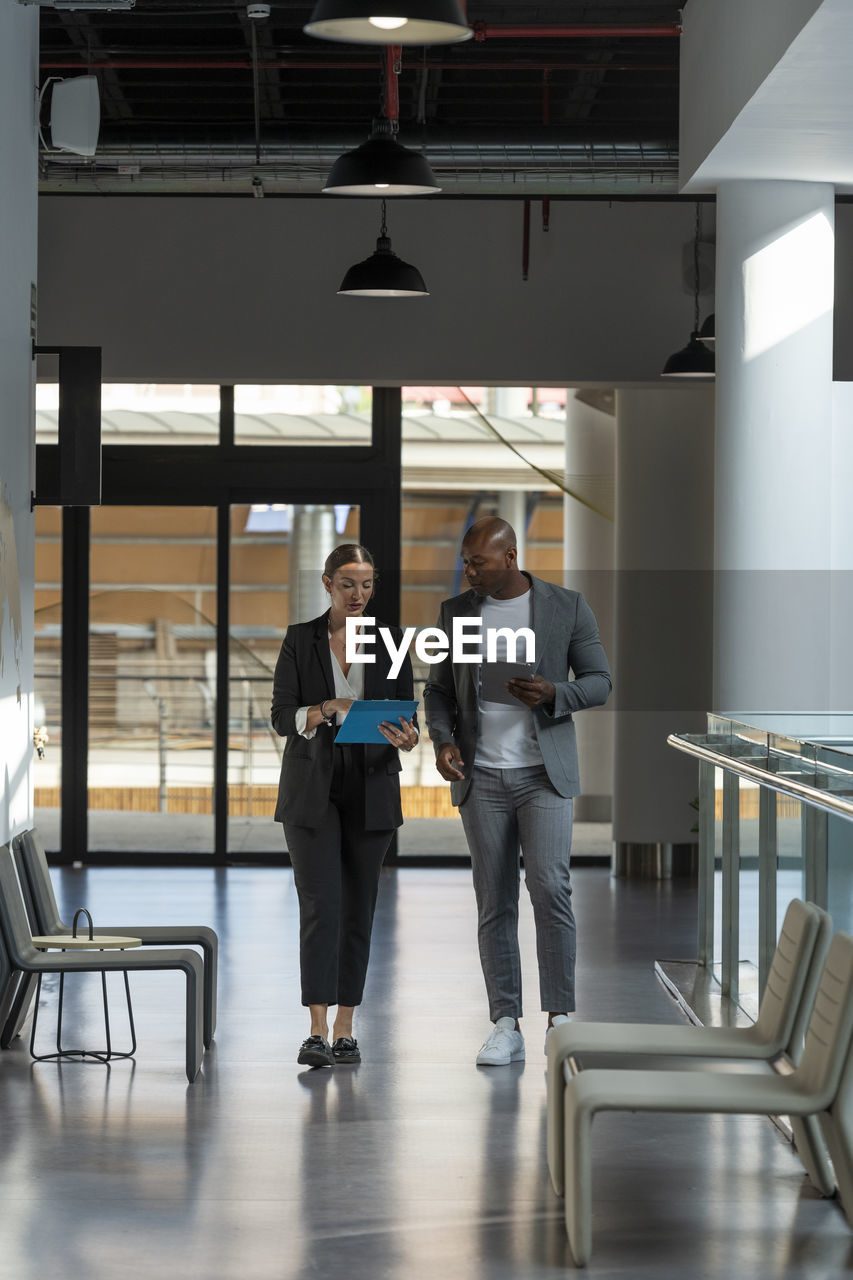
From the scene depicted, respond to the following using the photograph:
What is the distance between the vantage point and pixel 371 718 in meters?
5.18

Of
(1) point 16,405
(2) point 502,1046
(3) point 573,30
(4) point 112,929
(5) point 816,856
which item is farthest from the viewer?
(3) point 573,30

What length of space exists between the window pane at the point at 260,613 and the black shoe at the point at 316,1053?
500 cm

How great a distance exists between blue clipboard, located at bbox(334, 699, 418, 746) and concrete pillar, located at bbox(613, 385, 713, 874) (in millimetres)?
4836

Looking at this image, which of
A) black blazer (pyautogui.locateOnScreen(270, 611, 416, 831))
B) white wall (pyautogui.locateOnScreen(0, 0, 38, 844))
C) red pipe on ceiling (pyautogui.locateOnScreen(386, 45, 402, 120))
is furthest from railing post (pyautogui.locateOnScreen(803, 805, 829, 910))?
red pipe on ceiling (pyautogui.locateOnScreen(386, 45, 402, 120))

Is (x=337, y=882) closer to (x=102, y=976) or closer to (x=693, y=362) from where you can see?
(x=102, y=976)

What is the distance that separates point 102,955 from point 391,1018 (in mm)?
1332

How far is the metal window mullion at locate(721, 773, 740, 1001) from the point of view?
5871mm

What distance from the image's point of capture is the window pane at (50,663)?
33.6ft

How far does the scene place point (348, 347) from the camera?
32.0 ft

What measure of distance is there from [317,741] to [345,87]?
16.9 ft

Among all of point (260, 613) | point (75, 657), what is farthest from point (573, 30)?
point (75, 657)

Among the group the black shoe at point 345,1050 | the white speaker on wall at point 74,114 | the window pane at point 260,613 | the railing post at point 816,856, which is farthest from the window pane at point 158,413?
the railing post at point 816,856

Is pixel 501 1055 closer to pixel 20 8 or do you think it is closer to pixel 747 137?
pixel 747 137

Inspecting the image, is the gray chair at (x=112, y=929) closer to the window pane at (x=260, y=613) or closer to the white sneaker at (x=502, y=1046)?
the white sneaker at (x=502, y=1046)
